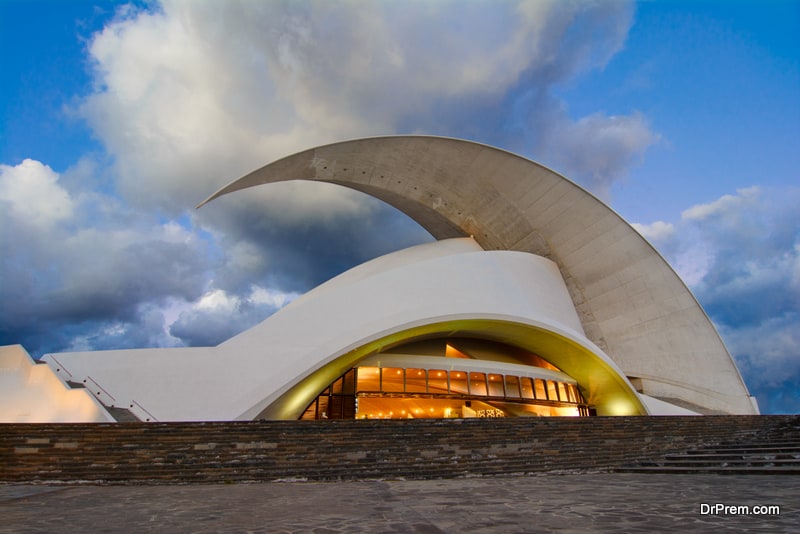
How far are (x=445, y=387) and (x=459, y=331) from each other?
2.23 metres

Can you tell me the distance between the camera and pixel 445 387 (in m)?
15.9

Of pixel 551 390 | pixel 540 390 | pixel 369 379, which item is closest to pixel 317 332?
pixel 369 379

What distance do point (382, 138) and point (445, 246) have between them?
18.4 feet

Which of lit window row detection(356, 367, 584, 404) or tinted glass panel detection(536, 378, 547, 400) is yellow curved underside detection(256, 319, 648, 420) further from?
tinted glass panel detection(536, 378, 547, 400)

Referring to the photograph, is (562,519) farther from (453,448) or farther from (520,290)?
(520,290)

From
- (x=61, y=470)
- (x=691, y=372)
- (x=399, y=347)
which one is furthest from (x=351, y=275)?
(x=691, y=372)

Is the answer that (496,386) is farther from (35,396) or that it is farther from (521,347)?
(35,396)

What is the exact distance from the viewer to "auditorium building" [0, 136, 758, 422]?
1235 centimetres

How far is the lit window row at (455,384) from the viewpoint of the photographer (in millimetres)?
15336

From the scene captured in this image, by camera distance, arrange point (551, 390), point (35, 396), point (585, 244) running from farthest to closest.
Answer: point (585, 244)
point (551, 390)
point (35, 396)

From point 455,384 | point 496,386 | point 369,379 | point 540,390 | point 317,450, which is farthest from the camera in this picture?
point 540,390

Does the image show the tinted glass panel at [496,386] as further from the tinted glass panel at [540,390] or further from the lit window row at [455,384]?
the tinted glass panel at [540,390]

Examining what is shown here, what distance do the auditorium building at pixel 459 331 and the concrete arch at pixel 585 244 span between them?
6cm

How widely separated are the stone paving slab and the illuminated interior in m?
8.82
